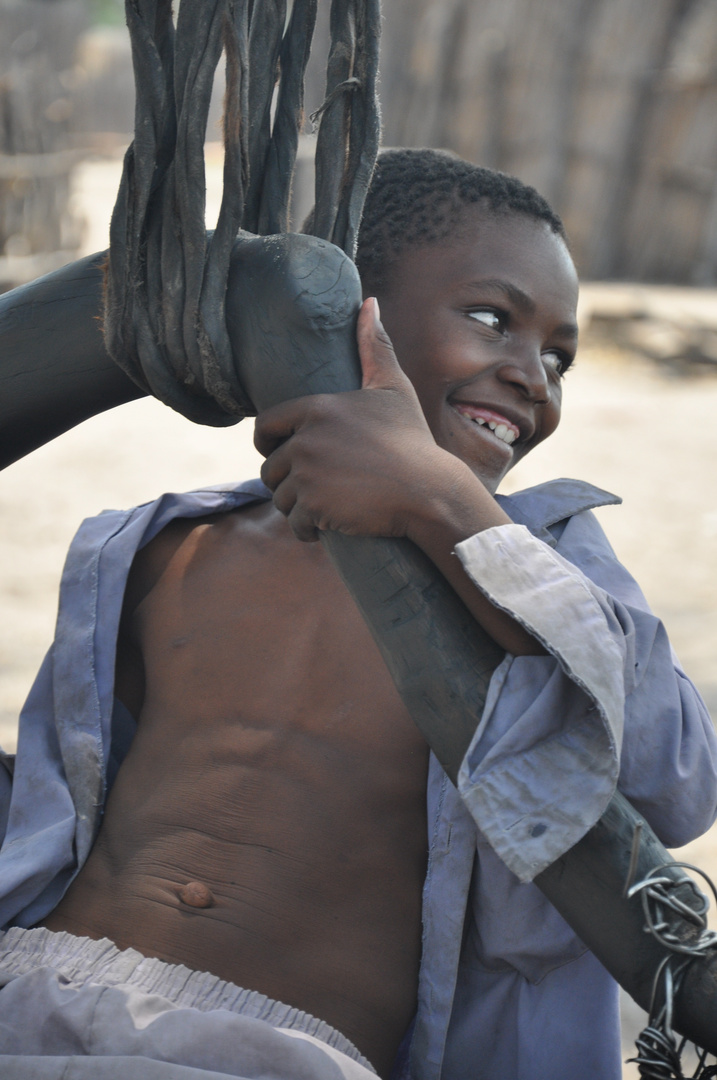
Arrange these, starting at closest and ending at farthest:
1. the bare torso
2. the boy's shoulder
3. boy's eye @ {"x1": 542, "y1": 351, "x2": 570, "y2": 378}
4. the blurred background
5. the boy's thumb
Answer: the boy's thumb, the bare torso, the boy's shoulder, boy's eye @ {"x1": 542, "y1": 351, "x2": 570, "y2": 378}, the blurred background

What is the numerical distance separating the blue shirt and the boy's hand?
A: 7 centimetres

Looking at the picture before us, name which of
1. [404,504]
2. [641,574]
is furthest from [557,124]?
[404,504]

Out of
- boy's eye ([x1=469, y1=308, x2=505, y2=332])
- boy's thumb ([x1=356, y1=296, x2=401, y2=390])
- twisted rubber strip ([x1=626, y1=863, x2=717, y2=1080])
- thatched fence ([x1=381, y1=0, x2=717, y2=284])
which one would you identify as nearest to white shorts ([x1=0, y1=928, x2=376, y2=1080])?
twisted rubber strip ([x1=626, y1=863, x2=717, y2=1080])

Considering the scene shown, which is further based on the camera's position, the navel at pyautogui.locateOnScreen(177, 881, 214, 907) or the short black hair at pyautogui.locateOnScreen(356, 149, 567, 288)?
the short black hair at pyautogui.locateOnScreen(356, 149, 567, 288)

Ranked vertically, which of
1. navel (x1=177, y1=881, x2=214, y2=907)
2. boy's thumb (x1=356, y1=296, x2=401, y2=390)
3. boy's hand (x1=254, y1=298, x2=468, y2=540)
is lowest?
navel (x1=177, y1=881, x2=214, y2=907)

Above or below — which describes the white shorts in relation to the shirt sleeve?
below

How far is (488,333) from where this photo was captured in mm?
1484

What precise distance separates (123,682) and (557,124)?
29.5 feet

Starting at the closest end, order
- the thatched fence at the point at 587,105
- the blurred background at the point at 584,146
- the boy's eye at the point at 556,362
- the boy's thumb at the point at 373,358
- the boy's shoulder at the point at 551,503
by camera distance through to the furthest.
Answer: the boy's thumb at the point at 373,358
the boy's shoulder at the point at 551,503
the boy's eye at the point at 556,362
the blurred background at the point at 584,146
the thatched fence at the point at 587,105

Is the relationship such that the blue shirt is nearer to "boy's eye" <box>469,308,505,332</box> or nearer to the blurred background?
"boy's eye" <box>469,308,505,332</box>

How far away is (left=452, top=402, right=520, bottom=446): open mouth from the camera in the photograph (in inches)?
58.1

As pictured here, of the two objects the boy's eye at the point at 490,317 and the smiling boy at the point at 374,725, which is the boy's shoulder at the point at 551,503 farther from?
the boy's eye at the point at 490,317

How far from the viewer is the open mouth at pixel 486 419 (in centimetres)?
147

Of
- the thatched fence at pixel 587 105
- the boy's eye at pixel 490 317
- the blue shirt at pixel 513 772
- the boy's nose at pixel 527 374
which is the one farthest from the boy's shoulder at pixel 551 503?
the thatched fence at pixel 587 105
